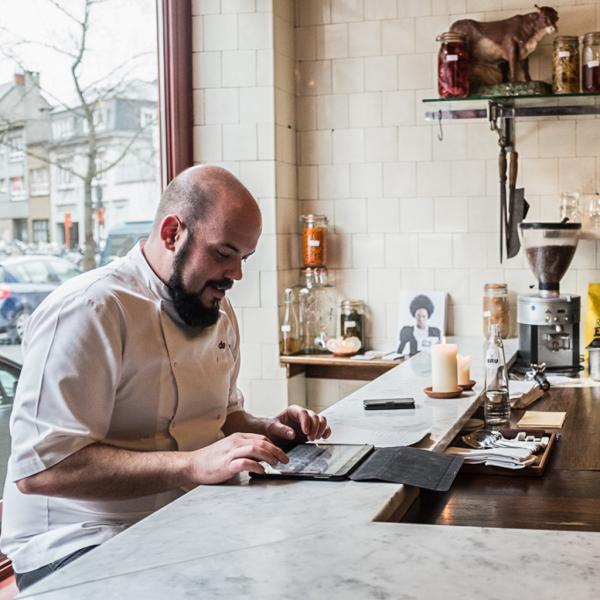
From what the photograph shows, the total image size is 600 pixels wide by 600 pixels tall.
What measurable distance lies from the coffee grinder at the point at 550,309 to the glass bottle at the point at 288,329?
1.05 meters

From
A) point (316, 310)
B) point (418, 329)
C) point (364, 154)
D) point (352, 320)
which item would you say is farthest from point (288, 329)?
point (364, 154)

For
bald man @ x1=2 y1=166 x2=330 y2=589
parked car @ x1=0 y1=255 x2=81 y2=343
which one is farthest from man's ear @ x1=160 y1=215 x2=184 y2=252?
parked car @ x1=0 y1=255 x2=81 y2=343

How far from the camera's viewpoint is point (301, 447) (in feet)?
7.03

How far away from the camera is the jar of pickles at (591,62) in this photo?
3.77 m

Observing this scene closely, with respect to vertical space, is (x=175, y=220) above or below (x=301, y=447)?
above

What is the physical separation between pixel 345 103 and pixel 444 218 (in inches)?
27.4

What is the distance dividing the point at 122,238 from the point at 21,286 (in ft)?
2.50

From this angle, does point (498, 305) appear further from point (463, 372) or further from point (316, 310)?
point (463, 372)

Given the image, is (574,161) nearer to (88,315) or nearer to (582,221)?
(582,221)

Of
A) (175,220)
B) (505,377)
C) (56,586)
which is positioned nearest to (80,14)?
(175,220)

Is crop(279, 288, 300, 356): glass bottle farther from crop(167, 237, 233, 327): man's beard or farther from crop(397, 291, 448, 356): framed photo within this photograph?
crop(167, 237, 233, 327): man's beard

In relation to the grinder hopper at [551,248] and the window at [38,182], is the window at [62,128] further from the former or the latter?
the grinder hopper at [551,248]

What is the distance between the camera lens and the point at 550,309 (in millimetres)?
3619

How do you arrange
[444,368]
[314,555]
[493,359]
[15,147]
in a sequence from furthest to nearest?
[15,147] < [444,368] < [493,359] < [314,555]
